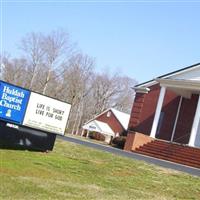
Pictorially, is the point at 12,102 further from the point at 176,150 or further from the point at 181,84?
the point at 181,84

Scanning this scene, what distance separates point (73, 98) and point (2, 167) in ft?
205

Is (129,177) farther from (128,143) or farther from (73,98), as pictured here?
(73,98)

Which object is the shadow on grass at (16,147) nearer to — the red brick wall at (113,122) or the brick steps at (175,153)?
the brick steps at (175,153)

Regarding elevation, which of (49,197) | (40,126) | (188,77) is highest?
(188,77)

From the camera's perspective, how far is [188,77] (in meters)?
30.9

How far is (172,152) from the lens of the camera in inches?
1080

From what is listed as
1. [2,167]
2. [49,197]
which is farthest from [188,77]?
[49,197]

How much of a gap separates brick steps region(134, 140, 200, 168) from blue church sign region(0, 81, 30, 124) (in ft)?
36.0

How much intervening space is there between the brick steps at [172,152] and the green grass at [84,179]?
24.7ft

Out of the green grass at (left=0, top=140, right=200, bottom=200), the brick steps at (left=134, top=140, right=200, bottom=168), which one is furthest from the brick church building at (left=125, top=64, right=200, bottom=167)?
the green grass at (left=0, top=140, right=200, bottom=200)

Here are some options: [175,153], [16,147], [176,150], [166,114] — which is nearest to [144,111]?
[166,114]

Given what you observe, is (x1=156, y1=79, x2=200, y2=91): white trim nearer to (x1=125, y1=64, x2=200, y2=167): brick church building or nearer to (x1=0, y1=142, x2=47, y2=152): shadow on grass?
(x1=125, y1=64, x2=200, y2=167): brick church building

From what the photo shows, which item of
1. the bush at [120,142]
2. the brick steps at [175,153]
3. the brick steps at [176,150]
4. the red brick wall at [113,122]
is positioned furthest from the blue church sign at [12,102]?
the red brick wall at [113,122]

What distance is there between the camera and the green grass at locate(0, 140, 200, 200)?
1125 cm
